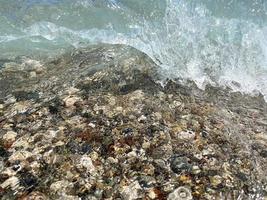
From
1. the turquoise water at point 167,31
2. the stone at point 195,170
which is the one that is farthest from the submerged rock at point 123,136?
the turquoise water at point 167,31

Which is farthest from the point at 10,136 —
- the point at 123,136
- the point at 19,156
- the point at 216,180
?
the point at 216,180

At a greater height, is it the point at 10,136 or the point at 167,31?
the point at 10,136

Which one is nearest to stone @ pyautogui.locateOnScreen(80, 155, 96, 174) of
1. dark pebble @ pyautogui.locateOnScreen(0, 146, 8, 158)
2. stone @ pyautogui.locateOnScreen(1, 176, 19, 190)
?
stone @ pyautogui.locateOnScreen(1, 176, 19, 190)

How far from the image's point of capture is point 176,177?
243 inches

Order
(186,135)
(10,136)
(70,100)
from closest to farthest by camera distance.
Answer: (10,136) < (186,135) < (70,100)

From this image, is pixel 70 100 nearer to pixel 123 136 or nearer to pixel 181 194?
pixel 123 136

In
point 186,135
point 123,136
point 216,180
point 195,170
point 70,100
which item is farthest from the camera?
point 70,100

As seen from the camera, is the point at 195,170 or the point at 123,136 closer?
the point at 195,170

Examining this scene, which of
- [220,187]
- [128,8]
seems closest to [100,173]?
[220,187]

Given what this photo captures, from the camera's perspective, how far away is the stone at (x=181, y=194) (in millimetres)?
5828

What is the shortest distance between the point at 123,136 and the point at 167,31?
6493mm

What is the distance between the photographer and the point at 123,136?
694 centimetres

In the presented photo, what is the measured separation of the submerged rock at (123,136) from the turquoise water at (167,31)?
1.40 metres

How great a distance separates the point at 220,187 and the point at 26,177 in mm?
2589
